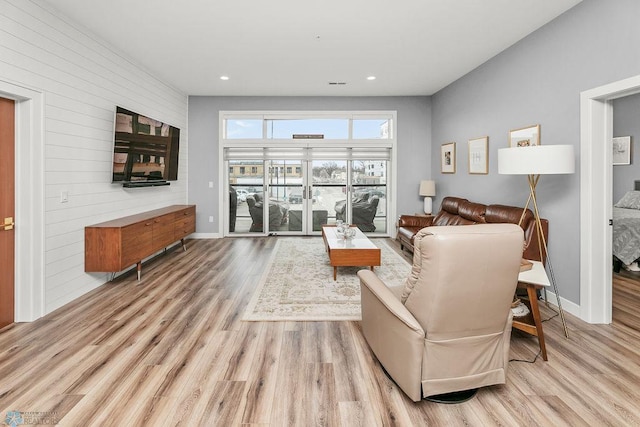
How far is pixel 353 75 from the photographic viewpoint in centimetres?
551

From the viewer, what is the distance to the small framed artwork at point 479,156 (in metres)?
4.85

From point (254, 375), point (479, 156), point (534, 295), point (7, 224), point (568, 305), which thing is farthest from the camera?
point (479, 156)

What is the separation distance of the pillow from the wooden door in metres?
7.97

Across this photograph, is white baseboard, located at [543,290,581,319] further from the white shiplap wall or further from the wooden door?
the wooden door

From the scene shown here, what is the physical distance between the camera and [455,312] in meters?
1.78

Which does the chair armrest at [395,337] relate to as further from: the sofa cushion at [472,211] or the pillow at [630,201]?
the pillow at [630,201]

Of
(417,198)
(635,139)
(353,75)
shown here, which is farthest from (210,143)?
(635,139)

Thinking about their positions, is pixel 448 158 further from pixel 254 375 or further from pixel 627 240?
pixel 254 375

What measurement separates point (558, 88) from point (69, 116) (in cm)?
500

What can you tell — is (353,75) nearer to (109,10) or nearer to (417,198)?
(417,198)

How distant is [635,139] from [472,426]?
6397mm

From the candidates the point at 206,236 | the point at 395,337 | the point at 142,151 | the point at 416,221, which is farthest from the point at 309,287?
the point at 206,236

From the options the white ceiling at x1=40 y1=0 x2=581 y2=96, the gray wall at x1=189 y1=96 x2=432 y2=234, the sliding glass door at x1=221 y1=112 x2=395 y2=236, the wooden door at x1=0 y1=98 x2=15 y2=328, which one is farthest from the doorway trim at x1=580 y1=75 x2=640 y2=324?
the wooden door at x1=0 y1=98 x2=15 y2=328

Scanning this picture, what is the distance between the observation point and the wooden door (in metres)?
2.88
